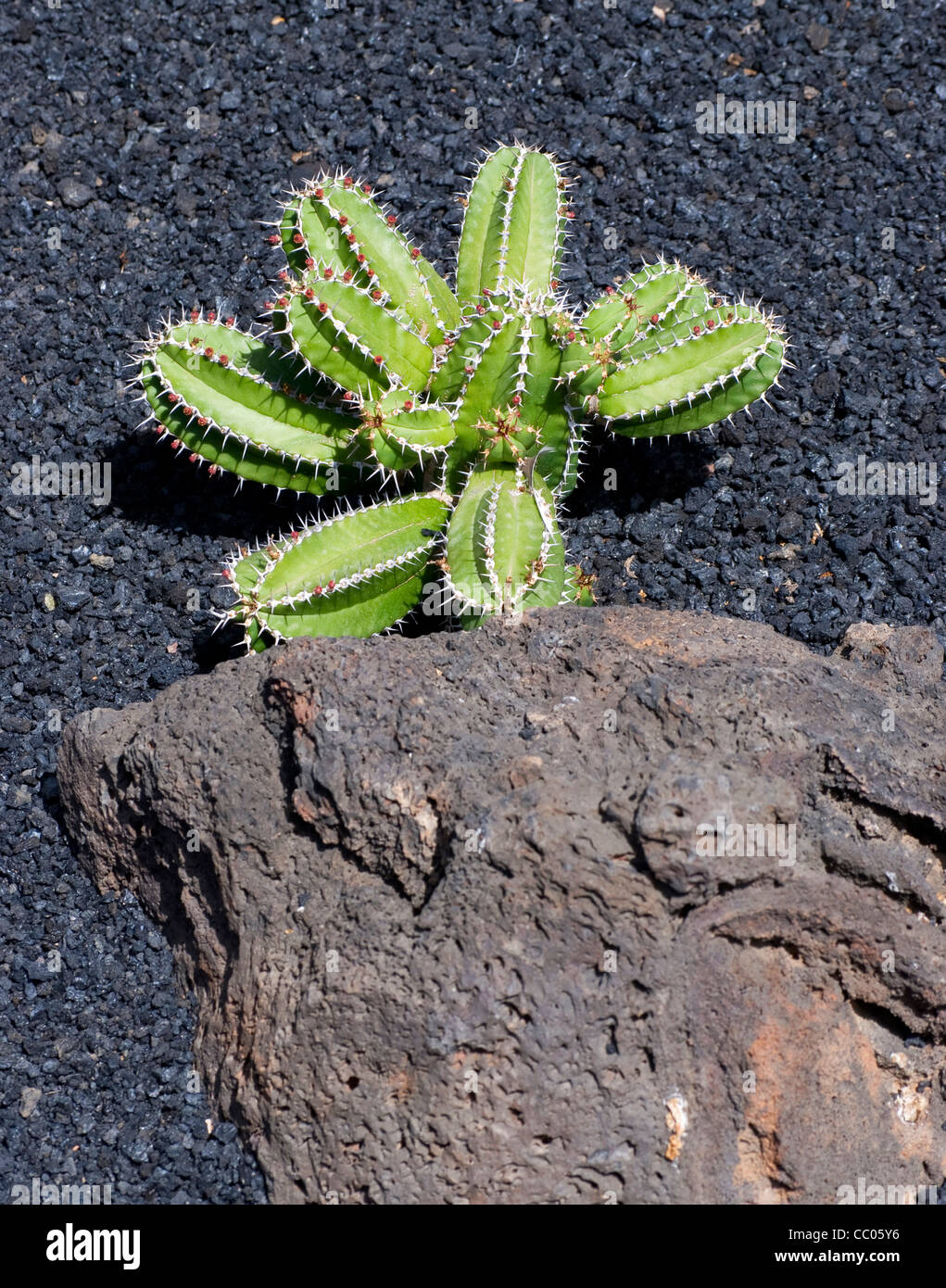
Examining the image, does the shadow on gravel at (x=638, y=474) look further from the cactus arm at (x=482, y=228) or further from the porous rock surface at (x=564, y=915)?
the porous rock surface at (x=564, y=915)

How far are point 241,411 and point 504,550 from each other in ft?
3.03

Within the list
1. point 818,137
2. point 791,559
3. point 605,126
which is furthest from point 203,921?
point 818,137

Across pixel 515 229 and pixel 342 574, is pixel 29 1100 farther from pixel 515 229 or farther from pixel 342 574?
pixel 515 229

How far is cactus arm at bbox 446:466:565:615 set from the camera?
2.98 metres

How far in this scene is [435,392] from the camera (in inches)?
133

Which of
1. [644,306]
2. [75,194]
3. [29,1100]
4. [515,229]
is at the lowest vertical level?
[29,1100]

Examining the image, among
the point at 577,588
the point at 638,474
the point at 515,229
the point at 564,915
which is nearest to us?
the point at 564,915

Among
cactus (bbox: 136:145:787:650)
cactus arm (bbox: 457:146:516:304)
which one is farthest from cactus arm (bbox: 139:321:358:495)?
cactus arm (bbox: 457:146:516:304)

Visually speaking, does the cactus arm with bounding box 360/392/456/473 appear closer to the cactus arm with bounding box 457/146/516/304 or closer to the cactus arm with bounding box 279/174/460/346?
the cactus arm with bounding box 279/174/460/346

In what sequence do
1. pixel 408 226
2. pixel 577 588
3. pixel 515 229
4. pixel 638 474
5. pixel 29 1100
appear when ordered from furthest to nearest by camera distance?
pixel 408 226
pixel 638 474
pixel 515 229
pixel 577 588
pixel 29 1100

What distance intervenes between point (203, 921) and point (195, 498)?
61.0 inches

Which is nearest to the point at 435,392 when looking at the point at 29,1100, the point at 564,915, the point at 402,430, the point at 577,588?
the point at 402,430

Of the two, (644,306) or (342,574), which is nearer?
(342,574)

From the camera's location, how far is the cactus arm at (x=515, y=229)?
11.2ft
